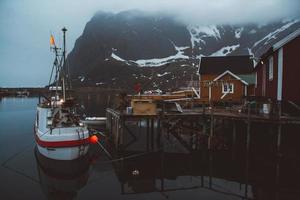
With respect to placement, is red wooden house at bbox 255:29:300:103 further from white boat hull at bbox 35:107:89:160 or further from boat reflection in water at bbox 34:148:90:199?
boat reflection in water at bbox 34:148:90:199

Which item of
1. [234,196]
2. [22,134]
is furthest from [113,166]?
[22,134]

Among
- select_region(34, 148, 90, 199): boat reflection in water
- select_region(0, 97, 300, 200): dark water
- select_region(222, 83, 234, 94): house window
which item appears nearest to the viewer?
select_region(0, 97, 300, 200): dark water

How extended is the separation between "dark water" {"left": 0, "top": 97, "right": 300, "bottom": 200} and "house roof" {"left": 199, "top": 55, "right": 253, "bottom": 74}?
66.2ft

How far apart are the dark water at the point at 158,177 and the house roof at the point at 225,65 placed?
20.2 m

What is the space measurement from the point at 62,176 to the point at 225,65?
3083 cm

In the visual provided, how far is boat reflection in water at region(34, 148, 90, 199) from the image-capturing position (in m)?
15.5

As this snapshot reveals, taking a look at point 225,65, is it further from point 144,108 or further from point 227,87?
point 144,108

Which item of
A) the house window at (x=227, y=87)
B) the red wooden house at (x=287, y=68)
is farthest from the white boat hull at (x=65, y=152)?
the house window at (x=227, y=87)

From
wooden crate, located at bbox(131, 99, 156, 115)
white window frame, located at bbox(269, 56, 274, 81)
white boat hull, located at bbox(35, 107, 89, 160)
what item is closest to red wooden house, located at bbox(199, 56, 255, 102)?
white window frame, located at bbox(269, 56, 274, 81)

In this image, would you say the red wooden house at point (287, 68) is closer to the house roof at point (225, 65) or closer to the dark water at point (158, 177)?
the dark water at point (158, 177)

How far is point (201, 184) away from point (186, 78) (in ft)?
387

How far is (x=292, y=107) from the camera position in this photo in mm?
17516

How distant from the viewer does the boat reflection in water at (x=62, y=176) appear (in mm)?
15484

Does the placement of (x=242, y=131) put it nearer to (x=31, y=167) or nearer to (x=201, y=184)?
(x=201, y=184)
